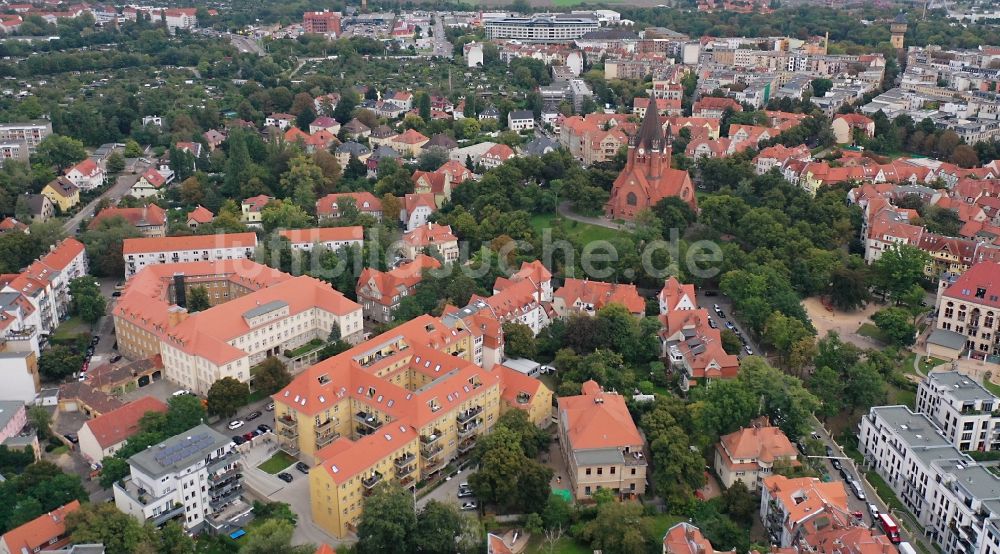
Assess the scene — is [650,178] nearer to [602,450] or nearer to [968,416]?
[968,416]

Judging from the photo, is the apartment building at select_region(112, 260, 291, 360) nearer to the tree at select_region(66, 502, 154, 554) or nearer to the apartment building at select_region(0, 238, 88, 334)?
the apartment building at select_region(0, 238, 88, 334)

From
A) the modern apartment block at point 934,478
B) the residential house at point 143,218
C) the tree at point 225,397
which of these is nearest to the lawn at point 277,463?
the tree at point 225,397

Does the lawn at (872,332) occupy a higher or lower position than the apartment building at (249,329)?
lower

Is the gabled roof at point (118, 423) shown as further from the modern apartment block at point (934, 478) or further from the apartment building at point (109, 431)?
the modern apartment block at point (934, 478)

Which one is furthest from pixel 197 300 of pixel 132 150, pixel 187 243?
pixel 132 150

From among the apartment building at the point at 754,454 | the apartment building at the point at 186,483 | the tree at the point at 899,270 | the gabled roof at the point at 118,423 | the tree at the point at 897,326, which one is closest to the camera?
the apartment building at the point at 186,483

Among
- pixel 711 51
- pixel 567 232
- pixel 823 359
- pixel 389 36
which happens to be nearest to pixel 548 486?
pixel 823 359

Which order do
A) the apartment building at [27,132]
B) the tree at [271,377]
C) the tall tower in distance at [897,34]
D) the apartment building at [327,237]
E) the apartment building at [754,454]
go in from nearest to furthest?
the apartment building at [754,454], the tree at [271,377], the apartment building at [327,237], the apartment building at [27,132], the tall tower in distance at [897,34]

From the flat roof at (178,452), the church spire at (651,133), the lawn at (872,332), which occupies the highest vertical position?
the church spire at (651,133)
